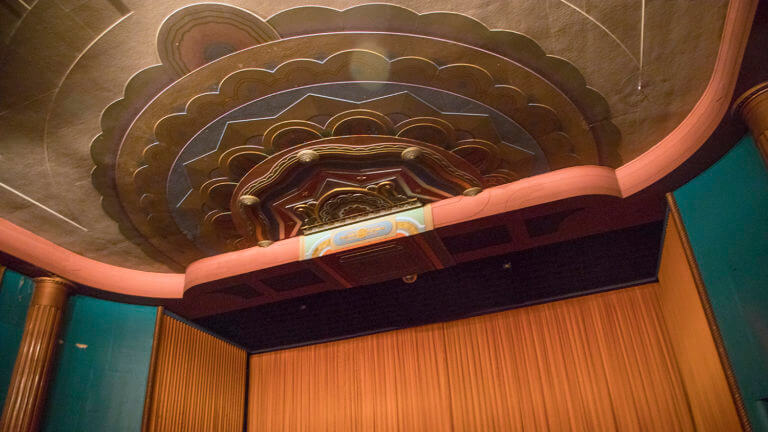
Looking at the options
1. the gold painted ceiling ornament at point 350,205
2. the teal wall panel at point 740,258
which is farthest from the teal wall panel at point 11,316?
the teal wall panel at point 740,258

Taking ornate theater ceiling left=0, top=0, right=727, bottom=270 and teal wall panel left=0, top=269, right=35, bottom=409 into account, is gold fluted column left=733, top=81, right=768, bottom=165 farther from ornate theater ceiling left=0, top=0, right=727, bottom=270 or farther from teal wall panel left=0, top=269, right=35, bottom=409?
teal wall panel left=0, top=269, right=35, bottom=409

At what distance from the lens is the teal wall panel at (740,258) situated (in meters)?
3.92

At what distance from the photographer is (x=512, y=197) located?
5348 mm

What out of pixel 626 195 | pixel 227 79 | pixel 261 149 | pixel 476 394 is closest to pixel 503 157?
pixel 626 195

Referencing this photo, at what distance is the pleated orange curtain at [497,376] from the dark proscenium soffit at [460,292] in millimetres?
262

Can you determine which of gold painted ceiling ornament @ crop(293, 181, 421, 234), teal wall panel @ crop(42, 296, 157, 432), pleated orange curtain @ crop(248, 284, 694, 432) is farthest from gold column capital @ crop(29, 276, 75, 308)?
pleated orange curtain @ crop(248, 284, 694, 432)

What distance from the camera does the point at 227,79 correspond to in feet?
13.7

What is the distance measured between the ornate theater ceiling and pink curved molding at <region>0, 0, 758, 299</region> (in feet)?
0.44

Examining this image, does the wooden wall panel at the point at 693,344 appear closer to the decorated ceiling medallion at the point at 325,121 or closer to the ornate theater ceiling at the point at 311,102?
the ornate theater ceiling at the point at 311,102

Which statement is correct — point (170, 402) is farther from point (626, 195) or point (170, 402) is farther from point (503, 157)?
point (626, 195)

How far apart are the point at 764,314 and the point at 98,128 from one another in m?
5.80

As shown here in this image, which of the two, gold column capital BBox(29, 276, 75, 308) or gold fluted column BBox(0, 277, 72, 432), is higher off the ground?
gold column capital BBox(29, 276, 75, 308)

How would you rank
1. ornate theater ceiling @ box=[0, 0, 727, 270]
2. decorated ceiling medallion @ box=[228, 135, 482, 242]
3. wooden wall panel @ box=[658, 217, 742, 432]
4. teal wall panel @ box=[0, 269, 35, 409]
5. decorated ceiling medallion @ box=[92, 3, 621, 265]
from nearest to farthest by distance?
ornate theater ceiling @ box=[0, 0, 727, 270]
decorated ceiling medallion @ box=[92, 3, 621, 265]
wooden wall panel @ box=[658, 217, 742, 432]
decorated ceiling medallion @ box=[228, 135, 482, 242]
teal wall panel @ box=[0, 269, 35, 409]

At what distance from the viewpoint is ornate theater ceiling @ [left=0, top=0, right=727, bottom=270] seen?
3.76 metres
